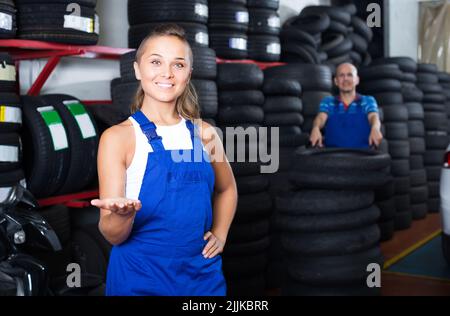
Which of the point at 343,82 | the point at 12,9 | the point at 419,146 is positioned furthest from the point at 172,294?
the point at 419,146

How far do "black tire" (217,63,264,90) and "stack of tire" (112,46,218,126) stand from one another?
15 cm

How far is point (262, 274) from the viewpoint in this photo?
420 centimetres

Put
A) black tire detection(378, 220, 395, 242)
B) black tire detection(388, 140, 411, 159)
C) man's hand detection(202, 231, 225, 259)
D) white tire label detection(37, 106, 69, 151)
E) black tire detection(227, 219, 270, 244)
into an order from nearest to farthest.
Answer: man's hand detection(202, 231, 225, 259)
white tire label detection(37, 106, 69, 151)
black tire detection(227, 219, 270, 244)
black tire detection(378, 220, 395, 242)
black tire detection(388, 140, 411, 159)

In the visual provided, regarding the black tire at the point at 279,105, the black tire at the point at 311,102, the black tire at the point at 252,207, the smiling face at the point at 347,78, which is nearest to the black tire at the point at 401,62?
the black tire at the point at 311,102

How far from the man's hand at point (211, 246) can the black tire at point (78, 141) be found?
174 cm

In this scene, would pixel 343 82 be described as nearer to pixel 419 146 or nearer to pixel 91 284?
pixel 419 146

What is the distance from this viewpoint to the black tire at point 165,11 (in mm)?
4164

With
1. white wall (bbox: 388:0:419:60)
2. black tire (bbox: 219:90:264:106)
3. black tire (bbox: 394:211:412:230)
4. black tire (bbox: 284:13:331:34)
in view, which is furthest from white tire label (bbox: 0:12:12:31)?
white wall (bbox: 388:0:419:60)

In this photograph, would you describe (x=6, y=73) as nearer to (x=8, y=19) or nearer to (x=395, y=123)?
(x=8, y=19)

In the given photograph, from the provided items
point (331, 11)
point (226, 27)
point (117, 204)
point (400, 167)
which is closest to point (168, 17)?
point (226, 27)

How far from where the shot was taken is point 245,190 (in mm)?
4043

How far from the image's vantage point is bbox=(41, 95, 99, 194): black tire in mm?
3420

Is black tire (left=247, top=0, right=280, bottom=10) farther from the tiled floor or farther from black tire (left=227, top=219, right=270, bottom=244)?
the tiled floor

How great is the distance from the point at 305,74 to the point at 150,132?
11.5 feet
